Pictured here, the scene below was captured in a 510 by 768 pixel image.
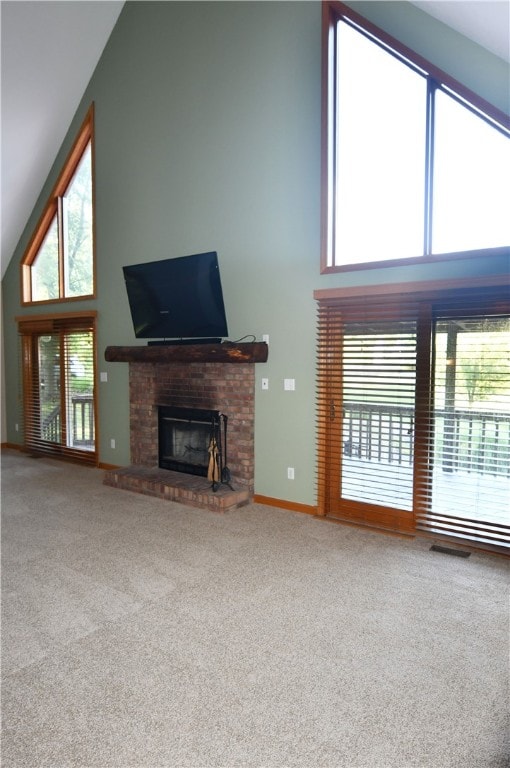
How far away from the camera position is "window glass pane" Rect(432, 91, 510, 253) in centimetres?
344

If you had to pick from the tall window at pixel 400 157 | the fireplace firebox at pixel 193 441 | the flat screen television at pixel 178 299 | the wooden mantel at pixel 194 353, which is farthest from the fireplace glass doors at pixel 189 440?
the tall window at pixel 400 157

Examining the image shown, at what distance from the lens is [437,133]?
371 centimetres

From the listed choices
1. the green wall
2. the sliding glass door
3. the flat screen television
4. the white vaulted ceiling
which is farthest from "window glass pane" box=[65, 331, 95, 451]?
the white vaulted ceiling

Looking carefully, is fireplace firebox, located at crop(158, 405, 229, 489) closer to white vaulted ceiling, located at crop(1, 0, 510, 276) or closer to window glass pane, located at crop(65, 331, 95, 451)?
window glass pane, located at crop(65, 331, 95, 451)

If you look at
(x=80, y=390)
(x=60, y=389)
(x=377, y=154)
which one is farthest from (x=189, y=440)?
(x=377, y=154)

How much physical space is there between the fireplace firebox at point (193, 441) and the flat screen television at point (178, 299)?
79cm

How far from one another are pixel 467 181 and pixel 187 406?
3.32m

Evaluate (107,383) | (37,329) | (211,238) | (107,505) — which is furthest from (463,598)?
(37,329)

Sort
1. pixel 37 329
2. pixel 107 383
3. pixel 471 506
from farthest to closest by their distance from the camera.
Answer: pixel 37 329 → pixel 107 383 → pixel 471 506

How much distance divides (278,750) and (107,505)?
10.9 feet

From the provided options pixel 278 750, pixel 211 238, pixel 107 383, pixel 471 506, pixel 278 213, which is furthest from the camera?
pixel 107 383

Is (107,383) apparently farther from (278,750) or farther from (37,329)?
(278,750)

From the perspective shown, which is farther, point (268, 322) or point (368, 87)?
point (268, 322)

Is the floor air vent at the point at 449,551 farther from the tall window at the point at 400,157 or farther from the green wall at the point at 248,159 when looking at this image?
the tall window at the point at 400,157
